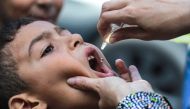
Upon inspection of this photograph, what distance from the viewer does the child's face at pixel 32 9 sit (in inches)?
Answer: 104

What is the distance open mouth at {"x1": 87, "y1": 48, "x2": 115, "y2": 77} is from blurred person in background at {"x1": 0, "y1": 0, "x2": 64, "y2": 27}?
391 mm

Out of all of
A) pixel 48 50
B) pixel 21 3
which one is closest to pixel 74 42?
pixel 48 50

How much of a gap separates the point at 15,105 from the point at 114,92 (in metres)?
0.41

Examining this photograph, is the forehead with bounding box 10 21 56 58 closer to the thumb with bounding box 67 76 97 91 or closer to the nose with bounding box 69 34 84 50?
the nose with bounding box 69 34 84 50

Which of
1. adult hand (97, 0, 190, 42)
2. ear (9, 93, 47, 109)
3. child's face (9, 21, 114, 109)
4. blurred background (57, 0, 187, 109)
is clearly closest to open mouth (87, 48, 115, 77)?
child's face (9, 21, 114, 109)

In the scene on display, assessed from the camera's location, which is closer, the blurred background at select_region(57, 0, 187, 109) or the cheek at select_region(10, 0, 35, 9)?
the cheek at select_region(10, 0, 35, 9)

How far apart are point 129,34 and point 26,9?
627 millimetres

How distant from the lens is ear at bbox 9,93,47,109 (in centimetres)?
221

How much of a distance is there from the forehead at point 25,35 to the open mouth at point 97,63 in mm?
194

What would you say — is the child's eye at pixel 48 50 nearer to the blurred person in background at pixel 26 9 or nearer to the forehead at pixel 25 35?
the forehead at pixel 25 35

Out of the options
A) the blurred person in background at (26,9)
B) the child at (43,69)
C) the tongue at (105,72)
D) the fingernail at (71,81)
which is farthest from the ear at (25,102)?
the blurred person in background at (26,9)

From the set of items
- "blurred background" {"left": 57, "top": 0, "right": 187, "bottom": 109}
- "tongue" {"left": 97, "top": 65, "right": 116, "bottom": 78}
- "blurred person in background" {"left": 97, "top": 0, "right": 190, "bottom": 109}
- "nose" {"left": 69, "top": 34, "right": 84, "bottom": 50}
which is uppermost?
"blurred person in background" {"left": 97, "top": 0, "right": 190, "bottom": 109}

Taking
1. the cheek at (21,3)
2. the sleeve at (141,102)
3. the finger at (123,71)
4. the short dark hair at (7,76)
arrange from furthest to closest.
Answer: the cheek at (21,3) < the finger at (123,71) < the short dark hair at (7,76) < the sleeve at (141,102)

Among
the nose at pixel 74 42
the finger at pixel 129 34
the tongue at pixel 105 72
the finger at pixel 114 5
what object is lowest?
the tongue at pixel 105 72
